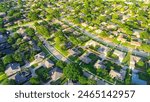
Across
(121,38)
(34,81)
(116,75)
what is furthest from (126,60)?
(34,81)

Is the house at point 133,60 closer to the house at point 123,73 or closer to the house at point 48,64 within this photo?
the house at point 123,73

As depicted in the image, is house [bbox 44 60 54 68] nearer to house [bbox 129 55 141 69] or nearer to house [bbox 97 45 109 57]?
house [bbox 97 45 109 57]

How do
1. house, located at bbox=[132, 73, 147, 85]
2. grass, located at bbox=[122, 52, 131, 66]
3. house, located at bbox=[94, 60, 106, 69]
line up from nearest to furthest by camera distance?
house, located at bbox=[132, 73, 147, 85]
house, located at bbox=[94, 60, 106, 69]
grass, located at bbox=[122, 52, 131, 66]

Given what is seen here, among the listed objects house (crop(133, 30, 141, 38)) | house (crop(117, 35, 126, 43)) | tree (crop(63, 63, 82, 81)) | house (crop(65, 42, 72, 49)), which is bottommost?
house (crop(133, 30, 141, 38))

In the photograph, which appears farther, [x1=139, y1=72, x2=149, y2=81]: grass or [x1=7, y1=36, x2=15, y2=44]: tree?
[x1=7, y1=36, x2=15, y2=44]: tree

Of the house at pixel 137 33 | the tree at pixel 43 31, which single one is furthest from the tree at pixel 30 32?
the house at pixel 137 33

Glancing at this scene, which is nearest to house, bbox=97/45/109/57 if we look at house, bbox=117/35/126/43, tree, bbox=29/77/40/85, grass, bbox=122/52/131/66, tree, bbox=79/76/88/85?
grass, bbox=122/52/131/66

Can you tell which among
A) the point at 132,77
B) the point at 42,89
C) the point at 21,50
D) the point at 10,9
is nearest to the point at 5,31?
the point at 21,50

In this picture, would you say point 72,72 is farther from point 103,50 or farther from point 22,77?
point 103,50
